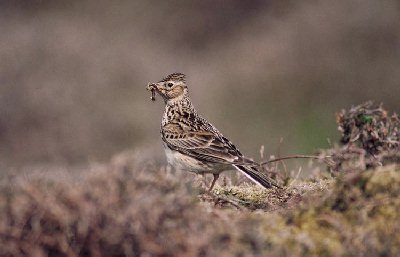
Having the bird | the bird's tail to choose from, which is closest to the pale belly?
the bird

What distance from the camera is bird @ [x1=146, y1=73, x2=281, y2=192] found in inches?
326

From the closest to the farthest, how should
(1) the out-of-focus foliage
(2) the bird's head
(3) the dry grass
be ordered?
(3) the dry grass → (1) the out-of-focus foliage → (2) the bird's head

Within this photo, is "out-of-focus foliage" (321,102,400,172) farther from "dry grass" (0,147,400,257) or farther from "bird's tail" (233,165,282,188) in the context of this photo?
"dry grass" (0,147,400,257)

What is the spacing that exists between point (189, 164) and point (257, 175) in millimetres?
1114

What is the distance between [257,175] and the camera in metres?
7.78

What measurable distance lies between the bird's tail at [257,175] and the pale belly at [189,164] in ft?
1.00

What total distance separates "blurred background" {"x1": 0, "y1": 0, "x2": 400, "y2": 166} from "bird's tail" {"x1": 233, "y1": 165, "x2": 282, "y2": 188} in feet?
27.2

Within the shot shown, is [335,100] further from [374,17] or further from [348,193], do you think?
[348,193]

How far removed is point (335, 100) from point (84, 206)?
14982mm

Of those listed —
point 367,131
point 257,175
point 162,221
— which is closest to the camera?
point 162,221

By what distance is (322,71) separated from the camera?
21141mm

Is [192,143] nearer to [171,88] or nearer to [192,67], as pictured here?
[171,88]

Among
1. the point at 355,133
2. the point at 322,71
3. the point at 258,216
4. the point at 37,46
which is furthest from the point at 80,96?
the point at 258,216

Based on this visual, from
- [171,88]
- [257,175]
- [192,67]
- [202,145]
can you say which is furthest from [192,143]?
[192,67]
